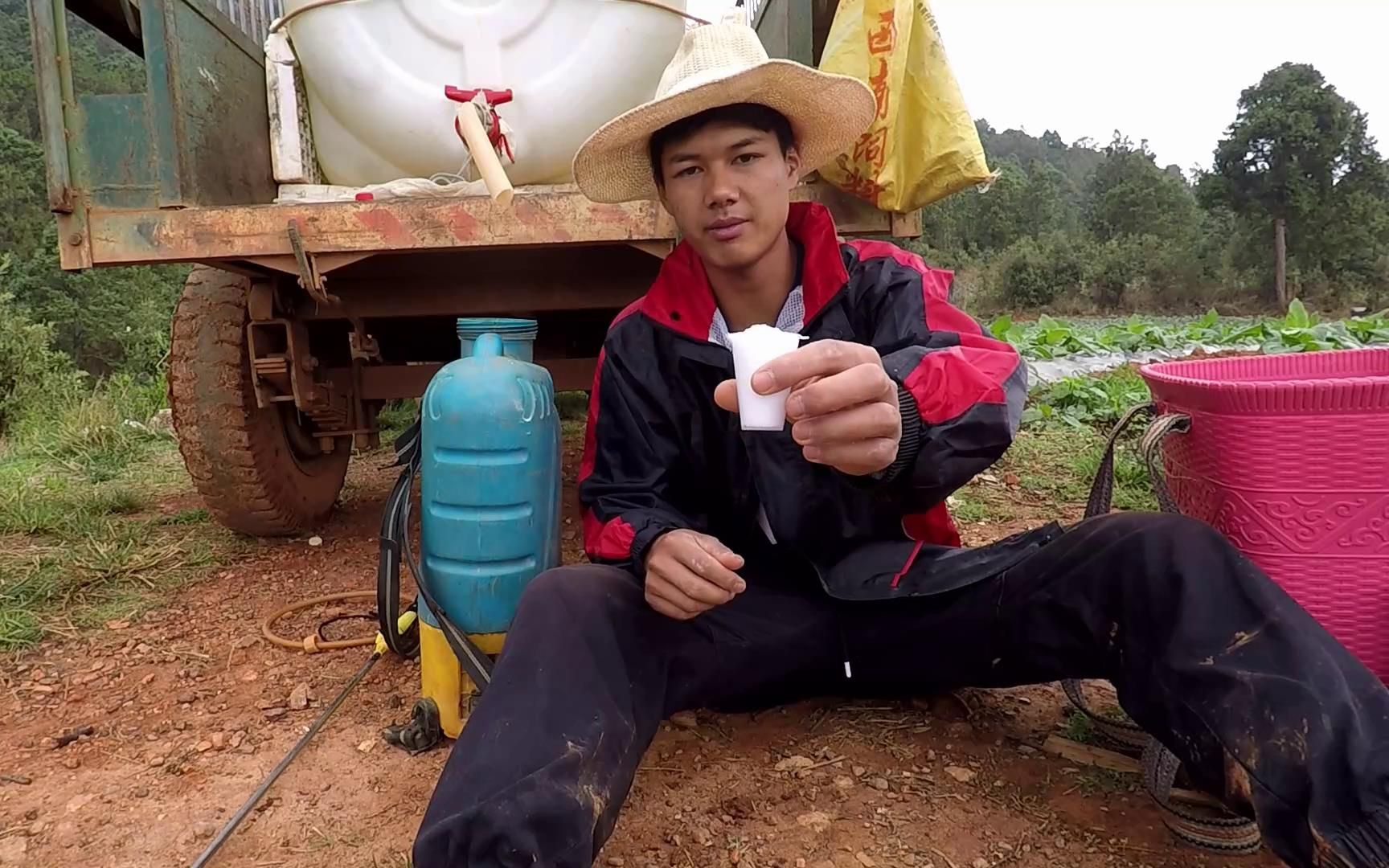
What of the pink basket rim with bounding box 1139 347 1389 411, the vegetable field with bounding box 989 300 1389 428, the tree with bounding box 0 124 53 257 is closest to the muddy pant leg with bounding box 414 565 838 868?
the pink basket rim with bounding box 1139 347 1389 411

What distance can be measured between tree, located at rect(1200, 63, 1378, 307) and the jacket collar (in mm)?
33540

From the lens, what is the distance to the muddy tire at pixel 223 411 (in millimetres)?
2775

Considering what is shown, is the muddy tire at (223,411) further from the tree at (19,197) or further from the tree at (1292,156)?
the tree at (1292,156)

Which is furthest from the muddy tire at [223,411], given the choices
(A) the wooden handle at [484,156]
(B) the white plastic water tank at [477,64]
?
(A) the wooden handle at [484,156]

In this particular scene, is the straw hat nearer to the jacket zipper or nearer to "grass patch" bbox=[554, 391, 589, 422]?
the jacket zipper

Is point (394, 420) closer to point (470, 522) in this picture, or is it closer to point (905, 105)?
point (470, 522)

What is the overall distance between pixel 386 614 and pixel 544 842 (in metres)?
0.99

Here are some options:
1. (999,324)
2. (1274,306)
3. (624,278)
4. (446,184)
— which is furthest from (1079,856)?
(1274,306)

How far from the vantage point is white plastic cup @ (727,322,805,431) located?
1.18 meters

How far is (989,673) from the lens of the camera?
1.60m

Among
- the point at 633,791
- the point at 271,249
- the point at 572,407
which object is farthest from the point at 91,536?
the point at 572,407

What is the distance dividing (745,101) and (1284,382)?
3.35 ft

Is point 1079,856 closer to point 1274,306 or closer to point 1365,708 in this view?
point 1365,708

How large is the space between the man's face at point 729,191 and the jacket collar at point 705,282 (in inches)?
3.0
